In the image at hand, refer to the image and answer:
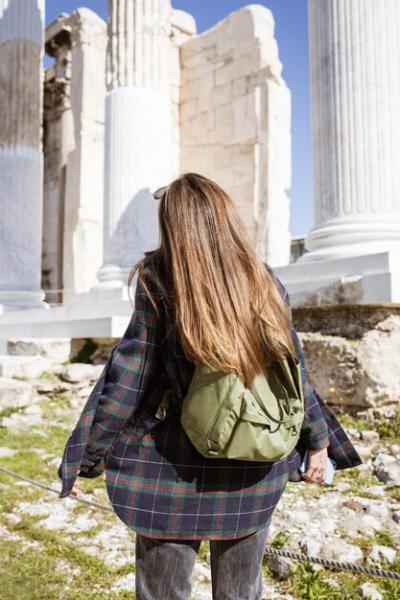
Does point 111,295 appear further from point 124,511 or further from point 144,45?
point 124,511

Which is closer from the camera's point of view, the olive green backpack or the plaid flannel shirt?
the olive green backpack

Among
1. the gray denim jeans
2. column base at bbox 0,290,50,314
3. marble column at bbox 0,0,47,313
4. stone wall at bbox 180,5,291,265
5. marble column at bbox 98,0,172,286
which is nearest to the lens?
the gray denim jeans

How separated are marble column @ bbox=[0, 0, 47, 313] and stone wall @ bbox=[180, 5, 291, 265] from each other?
12.7ft

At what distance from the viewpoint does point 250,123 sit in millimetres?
12070

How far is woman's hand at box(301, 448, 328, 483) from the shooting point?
172 cm

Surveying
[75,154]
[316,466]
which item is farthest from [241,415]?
[75,154]

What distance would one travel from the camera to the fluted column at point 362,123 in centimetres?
536

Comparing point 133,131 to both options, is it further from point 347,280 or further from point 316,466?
point 316,466

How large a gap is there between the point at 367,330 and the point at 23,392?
370 centimetres

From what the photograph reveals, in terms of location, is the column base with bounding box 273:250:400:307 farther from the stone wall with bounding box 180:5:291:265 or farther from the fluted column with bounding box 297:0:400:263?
the stone wall with bounding box 180:5:291:265

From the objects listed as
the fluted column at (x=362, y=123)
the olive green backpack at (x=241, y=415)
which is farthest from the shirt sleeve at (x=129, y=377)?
the fluted column at (x=362, y=123)

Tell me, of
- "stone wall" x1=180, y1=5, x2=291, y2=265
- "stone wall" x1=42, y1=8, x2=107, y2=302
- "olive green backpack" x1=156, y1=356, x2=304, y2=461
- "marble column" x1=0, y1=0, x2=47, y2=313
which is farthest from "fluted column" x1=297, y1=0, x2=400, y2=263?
"stone wall" x1=42, y1=8, x2=107, y2=302

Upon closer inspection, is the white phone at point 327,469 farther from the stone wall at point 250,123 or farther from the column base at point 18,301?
the stone wall at point 250,123

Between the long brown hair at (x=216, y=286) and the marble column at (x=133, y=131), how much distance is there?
7.29 m
